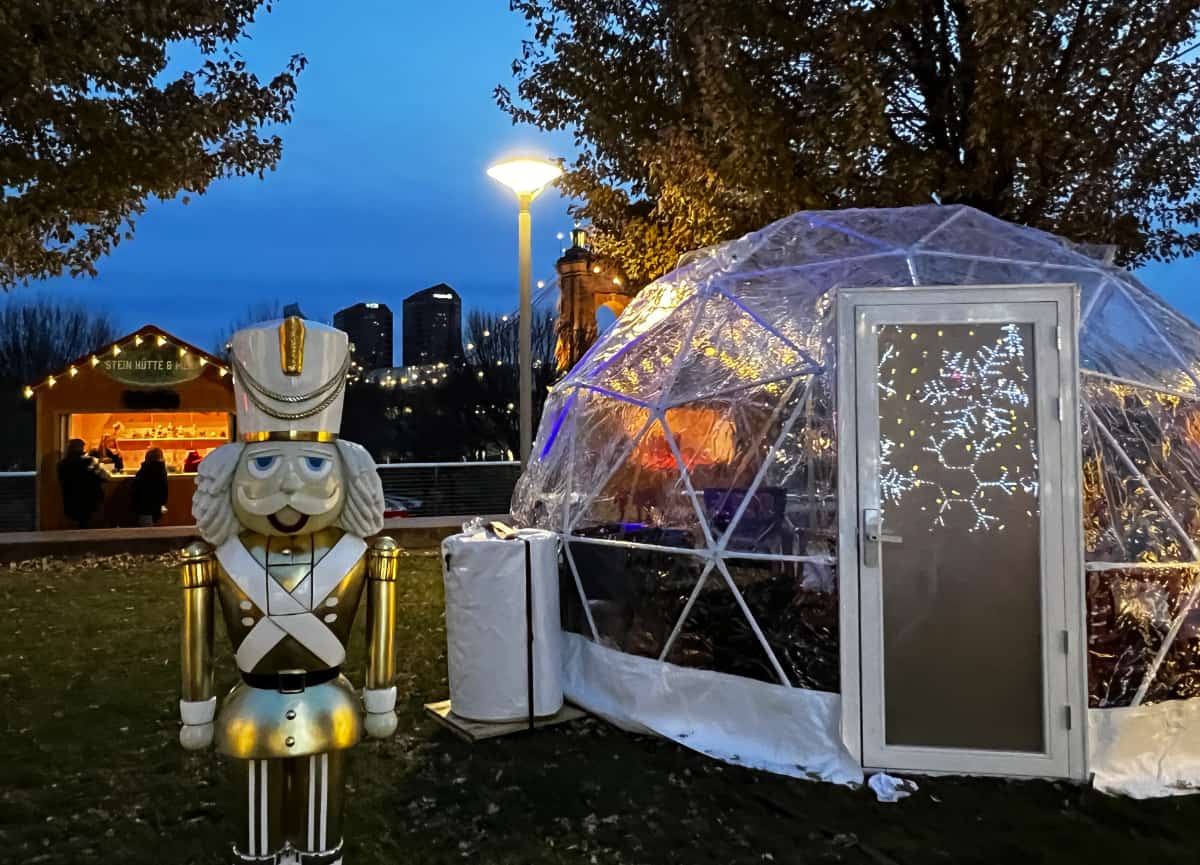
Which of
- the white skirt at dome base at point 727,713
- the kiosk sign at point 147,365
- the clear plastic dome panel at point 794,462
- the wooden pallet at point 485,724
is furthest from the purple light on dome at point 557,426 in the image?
the kiosk sign at point 147,365

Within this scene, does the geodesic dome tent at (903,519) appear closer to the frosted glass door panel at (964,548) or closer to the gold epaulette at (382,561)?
the frosted glass door panel at (964,548)

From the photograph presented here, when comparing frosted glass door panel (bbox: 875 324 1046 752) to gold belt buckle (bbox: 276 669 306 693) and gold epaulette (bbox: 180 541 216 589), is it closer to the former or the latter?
gold belt buckle (bbox: 276 669 306 693)

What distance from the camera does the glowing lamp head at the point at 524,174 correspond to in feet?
24.9

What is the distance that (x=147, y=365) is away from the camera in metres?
12.7

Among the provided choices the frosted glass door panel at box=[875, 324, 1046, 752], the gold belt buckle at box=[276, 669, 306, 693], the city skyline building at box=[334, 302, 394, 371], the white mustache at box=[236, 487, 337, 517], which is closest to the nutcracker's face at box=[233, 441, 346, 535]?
the white mustache at box=[236, 487, 337, 517]

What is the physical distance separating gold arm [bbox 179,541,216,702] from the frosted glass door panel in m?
3.23

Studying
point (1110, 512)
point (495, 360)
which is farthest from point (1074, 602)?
point (495, 360)

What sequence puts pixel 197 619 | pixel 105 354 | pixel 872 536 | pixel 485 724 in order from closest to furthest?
pixel 197 619 → pixel 872 536 → pixel 485 724 → pixel 105 354

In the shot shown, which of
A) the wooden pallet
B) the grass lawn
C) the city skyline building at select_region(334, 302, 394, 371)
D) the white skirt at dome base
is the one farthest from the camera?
the city skyline building at select_region(334, 302, 394, 371)

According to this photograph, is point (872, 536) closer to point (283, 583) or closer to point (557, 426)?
point (557, 426)

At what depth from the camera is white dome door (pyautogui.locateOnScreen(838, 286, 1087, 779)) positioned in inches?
172

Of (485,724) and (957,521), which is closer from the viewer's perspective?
(957,521)

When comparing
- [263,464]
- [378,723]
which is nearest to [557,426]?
[378,723]

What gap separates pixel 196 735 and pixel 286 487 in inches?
34.0
